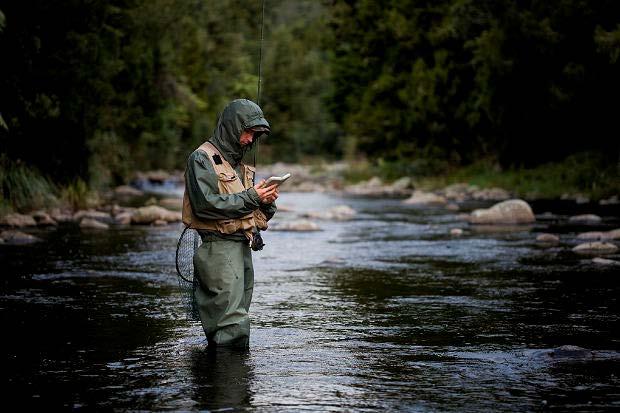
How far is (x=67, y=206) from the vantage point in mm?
27953

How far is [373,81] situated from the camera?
6162cm

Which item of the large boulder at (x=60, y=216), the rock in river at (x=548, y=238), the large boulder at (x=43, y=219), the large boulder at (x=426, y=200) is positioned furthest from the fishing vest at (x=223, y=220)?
the large boulder at (x=426, y=200)

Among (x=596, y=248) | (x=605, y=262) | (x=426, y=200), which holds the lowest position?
(x=605, y=262)

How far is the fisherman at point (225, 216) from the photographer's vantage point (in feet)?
29.0

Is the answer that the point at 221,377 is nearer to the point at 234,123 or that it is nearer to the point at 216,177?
the point at 216,177

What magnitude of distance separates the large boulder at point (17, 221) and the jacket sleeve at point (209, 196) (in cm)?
1465

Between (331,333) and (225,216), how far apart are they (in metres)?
2.00

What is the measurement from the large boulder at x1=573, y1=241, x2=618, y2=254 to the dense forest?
26.2ft

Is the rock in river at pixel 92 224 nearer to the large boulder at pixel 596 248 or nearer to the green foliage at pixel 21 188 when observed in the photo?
the green foliage at pixel 21 188

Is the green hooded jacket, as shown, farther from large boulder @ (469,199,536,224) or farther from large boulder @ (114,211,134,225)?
large boulder @ (114,211,134,225)

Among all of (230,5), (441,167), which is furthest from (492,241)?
(230,5)

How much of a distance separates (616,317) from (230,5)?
51.9m

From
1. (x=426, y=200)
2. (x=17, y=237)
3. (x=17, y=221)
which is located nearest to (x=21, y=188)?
(x=17, y=221)

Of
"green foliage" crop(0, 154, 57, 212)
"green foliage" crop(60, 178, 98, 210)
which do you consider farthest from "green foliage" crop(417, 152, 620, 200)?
"green foliage" crop(0, 154, 57, 212)
